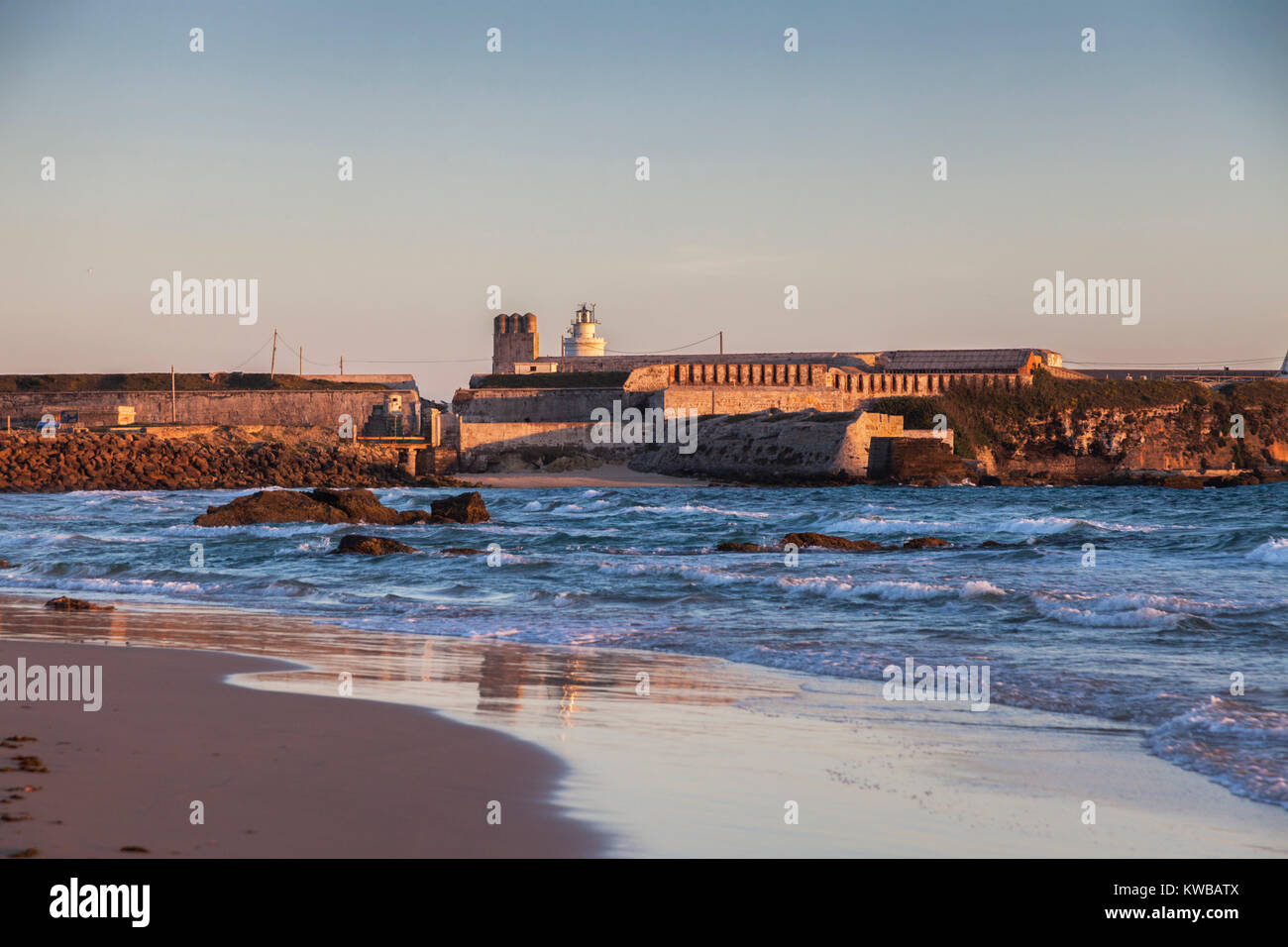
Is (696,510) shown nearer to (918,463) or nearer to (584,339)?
(918,463)

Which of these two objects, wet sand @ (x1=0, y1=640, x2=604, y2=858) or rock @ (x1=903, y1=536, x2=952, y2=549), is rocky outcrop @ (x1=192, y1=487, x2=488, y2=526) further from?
wet sand @ (x1=0, y1=640, x2=604, y2=858)

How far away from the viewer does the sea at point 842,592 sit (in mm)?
7008

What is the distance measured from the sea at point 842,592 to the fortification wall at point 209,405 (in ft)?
109

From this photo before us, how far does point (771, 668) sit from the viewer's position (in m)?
7.95

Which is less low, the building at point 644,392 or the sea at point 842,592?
the building at point 644,392

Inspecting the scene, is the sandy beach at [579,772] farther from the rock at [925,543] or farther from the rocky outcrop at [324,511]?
the rocky outcrop at [324,511]

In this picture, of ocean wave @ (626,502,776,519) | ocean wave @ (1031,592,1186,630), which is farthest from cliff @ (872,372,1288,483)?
ocean wave @ (1031,592,1186,630)

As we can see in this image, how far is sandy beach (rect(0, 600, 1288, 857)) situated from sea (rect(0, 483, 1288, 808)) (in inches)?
25.8

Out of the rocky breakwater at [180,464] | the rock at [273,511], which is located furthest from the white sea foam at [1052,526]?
the rocky breakwater at [180,464]

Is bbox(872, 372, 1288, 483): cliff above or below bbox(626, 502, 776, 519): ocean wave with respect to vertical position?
above

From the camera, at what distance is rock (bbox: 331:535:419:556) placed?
55.3 feet
